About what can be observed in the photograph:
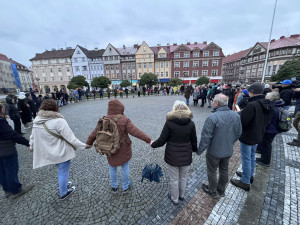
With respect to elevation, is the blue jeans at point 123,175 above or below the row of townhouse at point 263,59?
below

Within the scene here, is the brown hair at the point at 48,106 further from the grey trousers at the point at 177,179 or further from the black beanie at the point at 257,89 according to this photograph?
the black beanie at the point at 257,89

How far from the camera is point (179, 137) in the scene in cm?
201

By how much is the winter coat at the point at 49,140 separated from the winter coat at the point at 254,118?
307 cm

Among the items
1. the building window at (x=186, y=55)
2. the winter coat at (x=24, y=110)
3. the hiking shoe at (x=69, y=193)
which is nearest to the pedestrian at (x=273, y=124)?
the hiking shoe at (x=69, y=193)

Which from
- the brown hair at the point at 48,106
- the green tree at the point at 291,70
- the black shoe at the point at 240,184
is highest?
the green tree at the point at 291,70

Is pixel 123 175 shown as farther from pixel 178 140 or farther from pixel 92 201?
pixel 178 140

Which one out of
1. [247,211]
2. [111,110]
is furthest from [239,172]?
[111,110]

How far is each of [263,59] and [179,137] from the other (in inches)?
2280

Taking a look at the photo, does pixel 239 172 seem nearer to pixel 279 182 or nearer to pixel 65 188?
pixel 279 182

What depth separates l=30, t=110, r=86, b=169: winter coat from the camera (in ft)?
7.11

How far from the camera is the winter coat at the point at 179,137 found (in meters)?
1.95

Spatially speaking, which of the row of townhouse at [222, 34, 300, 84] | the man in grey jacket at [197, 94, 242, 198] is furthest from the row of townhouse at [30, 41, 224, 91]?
the man in grey jacket at [197, 94, 242, 198]

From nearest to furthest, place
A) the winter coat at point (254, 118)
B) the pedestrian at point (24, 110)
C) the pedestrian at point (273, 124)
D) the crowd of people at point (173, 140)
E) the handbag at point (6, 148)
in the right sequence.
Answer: the crowd of people at point (173, 140) < the handbag at point (6, 148) < the winter coat at point (254, 118) < the pedestrian at point (273, 124) < the pedestrian at point (24, 110)

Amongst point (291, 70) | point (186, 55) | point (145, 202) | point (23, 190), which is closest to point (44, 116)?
point (23, 190)
